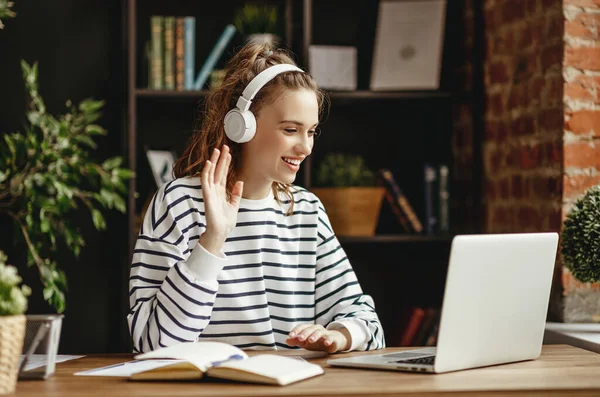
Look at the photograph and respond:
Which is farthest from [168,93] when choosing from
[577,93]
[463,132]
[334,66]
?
[577,93]

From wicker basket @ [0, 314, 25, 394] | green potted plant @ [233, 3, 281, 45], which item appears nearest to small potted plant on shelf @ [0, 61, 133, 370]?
green potted plant @ [233, 3, 281, 45]

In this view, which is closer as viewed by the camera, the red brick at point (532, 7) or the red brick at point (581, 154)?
the red brick at point (581, 154)

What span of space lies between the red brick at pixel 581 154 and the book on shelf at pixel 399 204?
76 centimetres

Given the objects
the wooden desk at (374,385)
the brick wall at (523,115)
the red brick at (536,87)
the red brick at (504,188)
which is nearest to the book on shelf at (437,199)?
the brick wall at (523,115)

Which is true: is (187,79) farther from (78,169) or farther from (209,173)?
(209,173)

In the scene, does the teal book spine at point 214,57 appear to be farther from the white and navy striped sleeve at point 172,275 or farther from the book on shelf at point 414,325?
the book on shelf at point 414,325

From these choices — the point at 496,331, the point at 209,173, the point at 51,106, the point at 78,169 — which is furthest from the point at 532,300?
the point at 51,106

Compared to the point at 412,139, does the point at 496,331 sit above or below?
below

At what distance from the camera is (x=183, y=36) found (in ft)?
9.16

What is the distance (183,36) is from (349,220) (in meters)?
0.87

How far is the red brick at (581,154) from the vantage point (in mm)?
2299

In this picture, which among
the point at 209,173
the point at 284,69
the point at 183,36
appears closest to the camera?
the point at 209,173

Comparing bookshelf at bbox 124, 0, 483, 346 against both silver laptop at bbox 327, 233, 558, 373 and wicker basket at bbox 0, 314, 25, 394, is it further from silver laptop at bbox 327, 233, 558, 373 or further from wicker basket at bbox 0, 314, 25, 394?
wicker basket at bbox 0, 314, 25, 394

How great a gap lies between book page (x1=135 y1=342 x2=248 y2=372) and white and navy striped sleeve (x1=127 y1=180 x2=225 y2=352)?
159 mm
